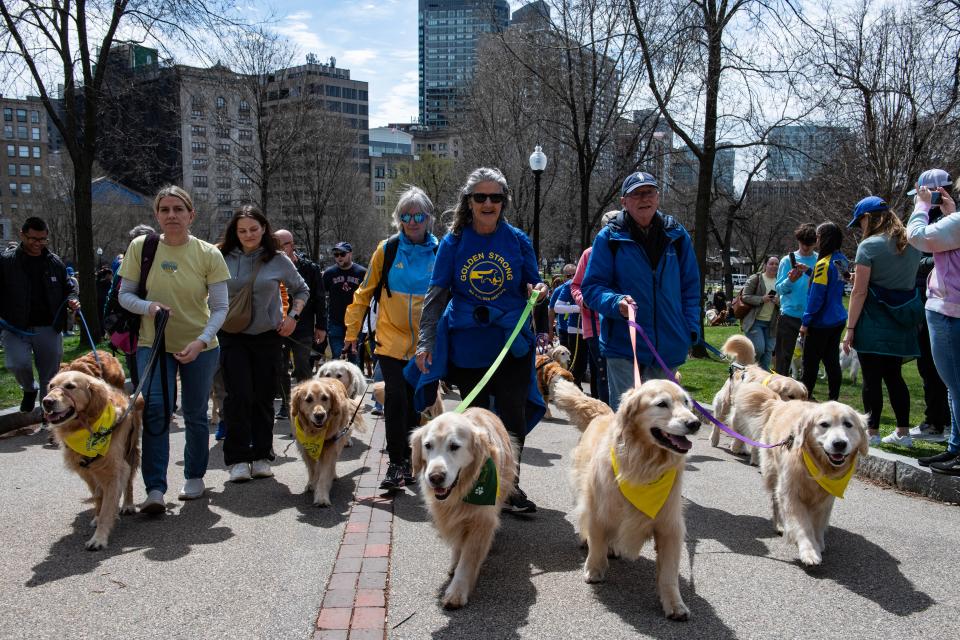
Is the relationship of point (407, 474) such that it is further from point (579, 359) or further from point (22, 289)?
point (22, 289)

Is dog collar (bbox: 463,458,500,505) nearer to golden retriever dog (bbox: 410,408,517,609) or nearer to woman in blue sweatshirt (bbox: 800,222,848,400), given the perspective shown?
golden retriever dog (bbox: 410,408,517,609)

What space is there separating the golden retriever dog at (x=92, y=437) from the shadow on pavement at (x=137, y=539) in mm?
111

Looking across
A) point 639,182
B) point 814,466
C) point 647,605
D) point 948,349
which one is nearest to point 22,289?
point 639,182

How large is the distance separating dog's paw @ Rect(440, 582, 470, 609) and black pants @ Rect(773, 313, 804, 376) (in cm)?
652

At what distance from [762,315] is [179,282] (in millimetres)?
8046

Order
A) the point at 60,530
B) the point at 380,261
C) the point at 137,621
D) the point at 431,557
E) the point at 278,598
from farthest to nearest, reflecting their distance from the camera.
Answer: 1. the point at 380,261
2. the point at 60,530
3. the point at 431,557
4. the point at 278,598
5. the point at 137,621

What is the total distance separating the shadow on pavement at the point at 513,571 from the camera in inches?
126

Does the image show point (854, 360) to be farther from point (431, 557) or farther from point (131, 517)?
point (131, 517)

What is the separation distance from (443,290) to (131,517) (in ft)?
9.24

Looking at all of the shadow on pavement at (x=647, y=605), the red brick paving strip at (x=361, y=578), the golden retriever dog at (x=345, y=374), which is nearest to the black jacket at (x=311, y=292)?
the golden retriever dog at (x=345, y=374)

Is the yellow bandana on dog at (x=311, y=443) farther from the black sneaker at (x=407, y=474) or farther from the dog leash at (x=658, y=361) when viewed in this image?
the dog leash at (x=658, y=361)

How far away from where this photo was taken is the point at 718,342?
64.0 ft

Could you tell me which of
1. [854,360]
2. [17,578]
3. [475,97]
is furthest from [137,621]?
[475,97]

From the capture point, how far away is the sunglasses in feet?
17.9
